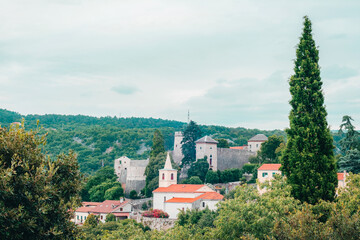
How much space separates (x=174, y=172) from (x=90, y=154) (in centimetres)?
7273

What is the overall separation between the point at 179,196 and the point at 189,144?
1711 cm

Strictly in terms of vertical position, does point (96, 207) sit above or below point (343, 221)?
below

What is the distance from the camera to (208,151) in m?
77.5

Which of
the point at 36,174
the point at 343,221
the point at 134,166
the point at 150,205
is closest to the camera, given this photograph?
the point at 36,174

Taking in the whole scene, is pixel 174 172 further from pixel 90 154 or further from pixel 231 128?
pixel 231 128

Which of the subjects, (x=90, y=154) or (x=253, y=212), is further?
(x=90, y=154)

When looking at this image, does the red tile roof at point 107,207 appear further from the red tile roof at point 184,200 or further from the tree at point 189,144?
the tree at point 189,144

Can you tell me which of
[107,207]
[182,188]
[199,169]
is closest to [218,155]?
[199,169]

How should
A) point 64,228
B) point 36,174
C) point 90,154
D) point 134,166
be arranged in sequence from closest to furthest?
point 36,174, point 64,228, point 134,166, point 90,154

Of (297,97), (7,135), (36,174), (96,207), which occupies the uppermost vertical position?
(297,97)

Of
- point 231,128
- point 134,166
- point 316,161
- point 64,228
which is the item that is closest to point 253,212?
point 316,161

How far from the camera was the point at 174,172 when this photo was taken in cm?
6988

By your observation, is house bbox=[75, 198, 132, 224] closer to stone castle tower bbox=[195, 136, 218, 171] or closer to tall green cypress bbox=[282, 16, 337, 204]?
stone castle tower bbox=[195, 136, 218, 171]

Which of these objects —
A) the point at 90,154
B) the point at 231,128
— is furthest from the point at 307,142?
the point at 231,128
